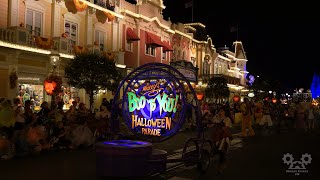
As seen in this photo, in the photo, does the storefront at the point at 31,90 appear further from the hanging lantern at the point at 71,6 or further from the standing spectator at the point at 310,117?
the standing spectator at the point at 310,117

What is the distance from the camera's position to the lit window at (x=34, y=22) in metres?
20.3

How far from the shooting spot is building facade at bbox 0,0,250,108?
1881 centimetres

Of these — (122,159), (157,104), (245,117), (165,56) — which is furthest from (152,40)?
(122,159)

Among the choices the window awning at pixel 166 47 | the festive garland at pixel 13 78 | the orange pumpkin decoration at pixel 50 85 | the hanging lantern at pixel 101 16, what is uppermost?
the hanging lantern at pixel 101 16

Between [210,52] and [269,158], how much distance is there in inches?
1380

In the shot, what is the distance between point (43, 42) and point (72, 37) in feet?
12.7

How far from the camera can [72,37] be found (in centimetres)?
2356

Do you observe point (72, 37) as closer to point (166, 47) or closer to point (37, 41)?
point (37, 41)

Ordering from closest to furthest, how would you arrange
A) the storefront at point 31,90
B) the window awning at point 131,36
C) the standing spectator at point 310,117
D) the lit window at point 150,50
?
the storefront at point 31,90 < the standing spectator at point 310,117 < the window awning at point 131,36 < the lit window at point 150,50

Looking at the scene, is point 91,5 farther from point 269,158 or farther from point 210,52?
point 210,52

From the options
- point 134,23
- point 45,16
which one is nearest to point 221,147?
point 45,16

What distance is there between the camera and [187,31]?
135ft

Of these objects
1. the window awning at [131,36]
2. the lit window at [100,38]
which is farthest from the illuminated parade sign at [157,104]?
the window awning at [131,36]

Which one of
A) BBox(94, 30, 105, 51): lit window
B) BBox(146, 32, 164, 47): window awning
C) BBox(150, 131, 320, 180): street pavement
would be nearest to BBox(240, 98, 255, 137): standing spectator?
BBox(150, 131, 320, 180): street pavement
